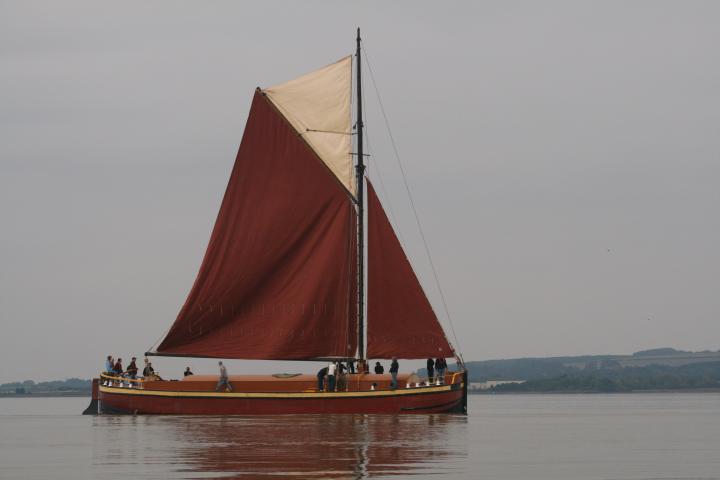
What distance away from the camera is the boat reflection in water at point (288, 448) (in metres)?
26.8

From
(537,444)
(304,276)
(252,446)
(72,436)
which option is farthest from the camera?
(304,276)

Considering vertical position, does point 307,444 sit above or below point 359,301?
below

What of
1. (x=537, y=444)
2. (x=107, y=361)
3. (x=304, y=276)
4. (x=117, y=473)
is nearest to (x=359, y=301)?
(x=304, y=276)

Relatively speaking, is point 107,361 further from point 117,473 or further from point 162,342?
point 117,473

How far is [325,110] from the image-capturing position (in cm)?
6475

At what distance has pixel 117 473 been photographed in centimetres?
2659

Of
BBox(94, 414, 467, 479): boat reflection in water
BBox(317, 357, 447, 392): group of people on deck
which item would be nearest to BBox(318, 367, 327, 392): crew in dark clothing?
BBox(317, 357, 447, 392): group of people on deck

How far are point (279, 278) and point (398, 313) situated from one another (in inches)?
225

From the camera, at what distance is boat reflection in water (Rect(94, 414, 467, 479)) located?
2681 centimetres

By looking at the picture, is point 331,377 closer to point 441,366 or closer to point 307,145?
point 441,366

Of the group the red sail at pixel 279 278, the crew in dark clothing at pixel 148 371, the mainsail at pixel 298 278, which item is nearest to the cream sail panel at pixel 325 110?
the mainsail at pixel 298 278

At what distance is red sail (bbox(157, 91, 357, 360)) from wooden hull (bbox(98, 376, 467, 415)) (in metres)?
2.31

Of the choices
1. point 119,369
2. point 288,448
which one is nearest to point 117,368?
point 119,369

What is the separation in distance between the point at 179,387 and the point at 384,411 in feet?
32.3
